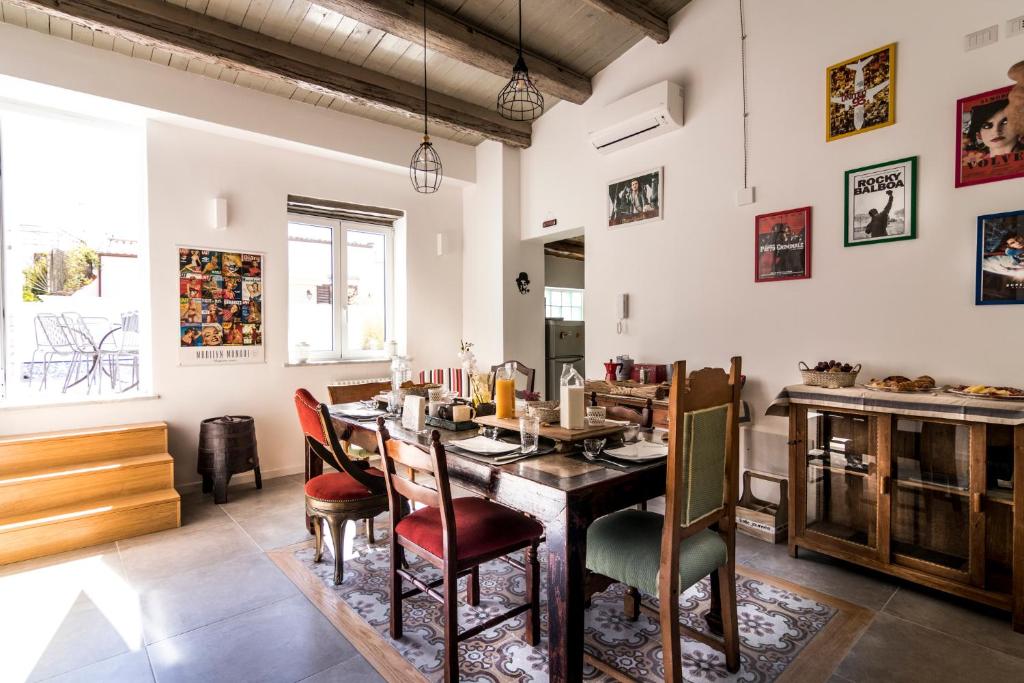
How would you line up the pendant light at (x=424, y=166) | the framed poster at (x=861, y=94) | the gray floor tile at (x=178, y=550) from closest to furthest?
1. the gray floor tile at (x=178, y=550)
2. the framed poster at (x=861, y=94)
3. the pendant light at (x=424, y=166)

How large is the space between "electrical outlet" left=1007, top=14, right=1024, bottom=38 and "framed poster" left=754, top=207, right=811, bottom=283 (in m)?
1.12

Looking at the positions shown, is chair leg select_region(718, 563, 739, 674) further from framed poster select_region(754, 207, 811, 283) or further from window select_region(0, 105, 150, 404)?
window select_region(0, 105, 150, 404)

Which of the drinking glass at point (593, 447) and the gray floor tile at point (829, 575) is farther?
the gray floor tile at point (829, 575)

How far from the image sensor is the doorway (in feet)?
19.2

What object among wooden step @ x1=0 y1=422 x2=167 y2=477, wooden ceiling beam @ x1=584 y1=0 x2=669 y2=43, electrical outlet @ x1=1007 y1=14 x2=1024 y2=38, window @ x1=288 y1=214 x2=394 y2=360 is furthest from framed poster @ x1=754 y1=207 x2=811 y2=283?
wooden step @ x1=0 y1=422 x2=167 y2=477

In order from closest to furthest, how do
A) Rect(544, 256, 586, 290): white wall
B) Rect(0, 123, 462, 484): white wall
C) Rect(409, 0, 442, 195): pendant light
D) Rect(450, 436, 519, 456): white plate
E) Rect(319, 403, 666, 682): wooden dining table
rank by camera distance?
Rect(319, 403, 666, 682): wooden dining table
Rect(450, 436, 519, 456): white plate
Rect(409, 0, 442, 195): pendant light
Rect(0, 123, 462, 484): white wall
Rect(544, 256, 586, 290): white wall

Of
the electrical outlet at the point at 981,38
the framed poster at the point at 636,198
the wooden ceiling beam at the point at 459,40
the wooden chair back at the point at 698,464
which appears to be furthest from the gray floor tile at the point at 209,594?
the electrical outlet at the point at 981,38

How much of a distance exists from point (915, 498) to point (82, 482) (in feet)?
15.1

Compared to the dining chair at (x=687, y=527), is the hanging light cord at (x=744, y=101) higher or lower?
higher

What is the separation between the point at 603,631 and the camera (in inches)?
84.6

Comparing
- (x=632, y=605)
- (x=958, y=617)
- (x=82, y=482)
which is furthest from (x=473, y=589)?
(x=82, y=482)

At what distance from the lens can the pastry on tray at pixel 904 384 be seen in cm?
253

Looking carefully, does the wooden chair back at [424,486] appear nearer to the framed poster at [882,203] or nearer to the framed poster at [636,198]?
the framed poster at [882,203]

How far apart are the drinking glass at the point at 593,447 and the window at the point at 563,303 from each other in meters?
4.96
